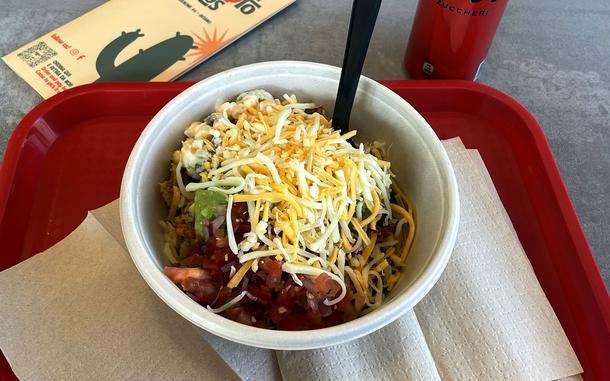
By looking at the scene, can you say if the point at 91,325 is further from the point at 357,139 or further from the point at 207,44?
the point at 207,44

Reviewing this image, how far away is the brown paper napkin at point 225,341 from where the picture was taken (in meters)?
0.72

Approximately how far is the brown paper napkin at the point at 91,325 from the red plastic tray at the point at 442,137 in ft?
0.22

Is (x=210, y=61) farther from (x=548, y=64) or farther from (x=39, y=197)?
(x=548, y=64)

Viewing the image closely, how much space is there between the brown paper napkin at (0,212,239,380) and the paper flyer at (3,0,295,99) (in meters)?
0.50

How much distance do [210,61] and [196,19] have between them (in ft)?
0.44

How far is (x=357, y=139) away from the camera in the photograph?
2.97 ft

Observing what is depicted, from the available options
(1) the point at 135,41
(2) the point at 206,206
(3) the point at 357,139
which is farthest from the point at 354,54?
(1) the point at 135,41

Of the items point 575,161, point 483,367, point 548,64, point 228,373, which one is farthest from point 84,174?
point 548,64

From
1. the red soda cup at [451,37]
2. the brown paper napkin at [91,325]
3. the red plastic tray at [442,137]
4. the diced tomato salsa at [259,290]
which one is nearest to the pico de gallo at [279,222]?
the diced tomato salsa at [259,290]

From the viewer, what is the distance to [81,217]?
35.8 inches

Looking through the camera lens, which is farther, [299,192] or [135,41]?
[135,41]

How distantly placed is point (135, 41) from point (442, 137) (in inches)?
30.4

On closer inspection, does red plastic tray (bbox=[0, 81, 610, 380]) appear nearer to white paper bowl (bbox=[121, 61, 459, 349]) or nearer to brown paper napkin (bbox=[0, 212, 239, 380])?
brown paper napkin (bbox=[0, 212, 239, 380])

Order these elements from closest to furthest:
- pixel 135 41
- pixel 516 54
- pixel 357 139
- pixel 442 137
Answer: pixel 357 139, pixel 442 137, pixel 135 41, pixel 516 54
